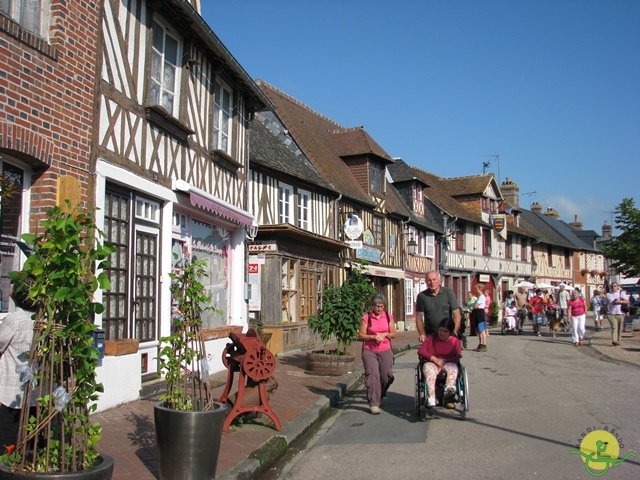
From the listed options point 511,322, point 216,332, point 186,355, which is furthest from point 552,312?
point 186,355

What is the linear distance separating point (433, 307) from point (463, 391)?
1.10 metres

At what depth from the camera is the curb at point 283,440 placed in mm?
5152

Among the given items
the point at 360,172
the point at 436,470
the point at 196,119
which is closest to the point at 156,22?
the point at 196,119

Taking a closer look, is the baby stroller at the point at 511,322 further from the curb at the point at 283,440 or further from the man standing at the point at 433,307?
the man standing at the point at 433,307

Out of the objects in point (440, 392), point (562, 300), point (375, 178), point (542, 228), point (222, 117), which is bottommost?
point (440, 392)

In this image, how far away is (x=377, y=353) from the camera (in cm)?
803

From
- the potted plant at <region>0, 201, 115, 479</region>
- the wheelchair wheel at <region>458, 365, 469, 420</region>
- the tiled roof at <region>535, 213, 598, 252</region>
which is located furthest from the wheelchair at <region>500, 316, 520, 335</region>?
the tiled roof at <region>535, 213, 598, 252</region>

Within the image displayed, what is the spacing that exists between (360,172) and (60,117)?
17686 mm

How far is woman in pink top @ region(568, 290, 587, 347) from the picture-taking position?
16188 millimetres

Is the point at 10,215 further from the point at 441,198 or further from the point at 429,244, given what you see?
the point at 441,198

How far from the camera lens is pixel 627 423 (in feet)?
22.7

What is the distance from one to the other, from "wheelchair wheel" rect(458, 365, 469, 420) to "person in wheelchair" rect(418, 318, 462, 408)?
80mm

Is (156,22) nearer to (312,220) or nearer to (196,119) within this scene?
(196,119)

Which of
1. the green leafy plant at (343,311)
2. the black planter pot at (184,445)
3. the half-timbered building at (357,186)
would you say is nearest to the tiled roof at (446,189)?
the half-timbered building at (357,186)
